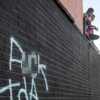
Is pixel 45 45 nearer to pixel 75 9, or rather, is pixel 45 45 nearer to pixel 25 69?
pixel 25 69

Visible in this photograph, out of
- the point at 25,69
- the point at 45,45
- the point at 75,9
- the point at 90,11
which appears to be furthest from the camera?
the point at 90,11

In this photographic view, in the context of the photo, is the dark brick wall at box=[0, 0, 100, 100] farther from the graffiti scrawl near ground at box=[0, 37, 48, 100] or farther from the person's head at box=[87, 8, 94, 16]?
the person's head at box=[87, 8, 94, 16]

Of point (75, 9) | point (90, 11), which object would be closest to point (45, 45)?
point (75, 9)

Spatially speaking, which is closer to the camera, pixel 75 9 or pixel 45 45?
pixel 45 45

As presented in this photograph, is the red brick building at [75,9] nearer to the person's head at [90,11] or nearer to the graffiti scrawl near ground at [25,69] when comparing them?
the person's head at [90,11]

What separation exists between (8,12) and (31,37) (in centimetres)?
121

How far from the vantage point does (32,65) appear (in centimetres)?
479

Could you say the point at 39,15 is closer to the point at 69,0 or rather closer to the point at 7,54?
the point at 7,54

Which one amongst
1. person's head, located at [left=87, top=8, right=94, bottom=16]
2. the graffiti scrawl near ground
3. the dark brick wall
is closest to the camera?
the graffiti scrawl near ground

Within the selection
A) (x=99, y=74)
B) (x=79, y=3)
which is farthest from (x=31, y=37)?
(x=99, y=74)

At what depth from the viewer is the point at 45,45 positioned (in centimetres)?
803

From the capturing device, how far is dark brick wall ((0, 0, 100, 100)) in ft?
18.8

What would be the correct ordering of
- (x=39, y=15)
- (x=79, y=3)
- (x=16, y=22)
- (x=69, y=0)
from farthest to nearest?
(x=79, y=3)
(x=69, y=0)
(x=39, y=15)
(x=16, y=22)

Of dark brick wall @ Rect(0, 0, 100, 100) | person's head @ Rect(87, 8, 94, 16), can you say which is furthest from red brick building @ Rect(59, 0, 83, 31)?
person's head @ Rect(87, 8, 94, 16)
